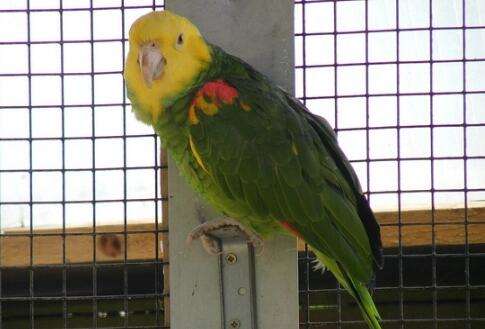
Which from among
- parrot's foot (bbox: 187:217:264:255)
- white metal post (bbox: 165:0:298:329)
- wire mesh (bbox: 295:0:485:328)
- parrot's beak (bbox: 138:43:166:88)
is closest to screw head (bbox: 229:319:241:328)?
white metal post (bbox: 165:0:298:329)

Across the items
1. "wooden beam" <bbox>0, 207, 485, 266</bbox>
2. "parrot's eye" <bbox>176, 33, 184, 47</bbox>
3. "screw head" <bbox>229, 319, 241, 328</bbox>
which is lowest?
"screw head" <bbox>229, 319, 241, 328</bbox>

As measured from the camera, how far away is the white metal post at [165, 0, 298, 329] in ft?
4.72

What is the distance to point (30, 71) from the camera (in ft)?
5.57

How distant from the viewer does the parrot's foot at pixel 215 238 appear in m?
1.44

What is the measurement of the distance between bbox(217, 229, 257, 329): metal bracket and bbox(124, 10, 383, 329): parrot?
0.02m

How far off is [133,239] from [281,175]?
1.81ft

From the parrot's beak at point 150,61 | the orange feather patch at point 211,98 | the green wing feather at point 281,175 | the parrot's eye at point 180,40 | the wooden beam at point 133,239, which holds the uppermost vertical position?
the parrot's eye at point 180,40

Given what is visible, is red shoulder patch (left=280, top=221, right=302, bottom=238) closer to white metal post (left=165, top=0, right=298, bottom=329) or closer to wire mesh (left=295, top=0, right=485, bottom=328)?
white metal post (left=165, top=0, right=298, bottom=329)

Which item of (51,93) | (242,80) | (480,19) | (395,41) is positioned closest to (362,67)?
(395,41)

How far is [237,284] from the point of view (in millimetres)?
1443

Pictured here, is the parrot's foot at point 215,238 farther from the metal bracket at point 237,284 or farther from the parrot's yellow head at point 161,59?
the parrot's yellow head at point 161,59

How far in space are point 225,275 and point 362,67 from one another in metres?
0.57

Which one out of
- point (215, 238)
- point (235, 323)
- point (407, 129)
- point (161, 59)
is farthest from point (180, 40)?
point (407, 129)

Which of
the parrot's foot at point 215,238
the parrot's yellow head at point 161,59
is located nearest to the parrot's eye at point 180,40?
the parrot's yellow head at point 161,59
